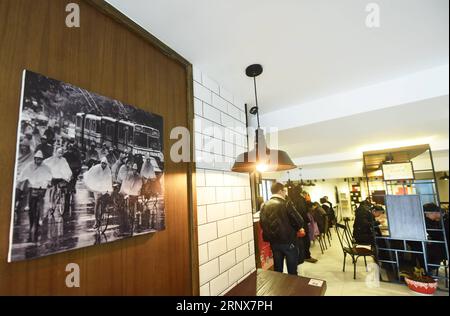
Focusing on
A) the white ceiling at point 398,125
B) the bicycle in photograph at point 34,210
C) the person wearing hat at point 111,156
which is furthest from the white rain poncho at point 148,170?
the white ceiling at point 398,125

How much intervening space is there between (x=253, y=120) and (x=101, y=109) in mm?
1392

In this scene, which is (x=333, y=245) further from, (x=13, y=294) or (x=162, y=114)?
(x=13, y=294)

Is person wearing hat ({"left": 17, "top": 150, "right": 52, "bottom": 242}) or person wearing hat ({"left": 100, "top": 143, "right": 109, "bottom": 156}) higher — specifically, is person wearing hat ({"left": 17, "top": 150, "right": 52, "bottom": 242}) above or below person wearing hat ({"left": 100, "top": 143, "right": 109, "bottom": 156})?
below

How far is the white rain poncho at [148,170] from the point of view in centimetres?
86

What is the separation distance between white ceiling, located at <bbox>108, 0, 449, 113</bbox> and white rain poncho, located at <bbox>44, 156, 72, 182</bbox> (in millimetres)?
629

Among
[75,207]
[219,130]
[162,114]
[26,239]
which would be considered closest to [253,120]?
[219,130]

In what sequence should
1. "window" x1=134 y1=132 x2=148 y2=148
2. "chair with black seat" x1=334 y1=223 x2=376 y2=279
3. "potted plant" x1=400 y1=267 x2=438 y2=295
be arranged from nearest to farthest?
1. "window" x1=134 y1=132 x2=148 y2=148
2. "potted plant" x1=400 y1=267 x2=438 y2=295
3. "chair with black seat" x1=334 y1=223 x2=376 y2=279

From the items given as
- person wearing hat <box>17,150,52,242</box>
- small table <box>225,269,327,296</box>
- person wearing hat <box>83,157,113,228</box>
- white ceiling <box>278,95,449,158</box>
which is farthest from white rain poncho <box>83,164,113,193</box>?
white ceiling <box>278,95,449,158</box>

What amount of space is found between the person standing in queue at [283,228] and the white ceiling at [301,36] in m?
1.08

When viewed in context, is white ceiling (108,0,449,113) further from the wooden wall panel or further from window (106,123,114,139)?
window (106,123,114,139)

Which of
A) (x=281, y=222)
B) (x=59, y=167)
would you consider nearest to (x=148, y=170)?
(x=59, y=167)

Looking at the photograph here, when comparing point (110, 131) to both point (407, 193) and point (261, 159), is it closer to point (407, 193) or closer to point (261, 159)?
point (261, 159)

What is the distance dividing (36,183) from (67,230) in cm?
16

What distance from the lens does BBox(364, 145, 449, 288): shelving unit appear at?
148 centimetres
